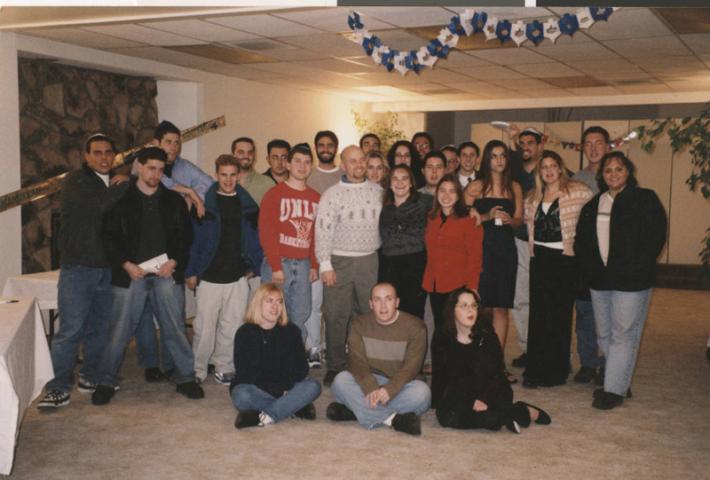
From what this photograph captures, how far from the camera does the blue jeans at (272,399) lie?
387 centimetres

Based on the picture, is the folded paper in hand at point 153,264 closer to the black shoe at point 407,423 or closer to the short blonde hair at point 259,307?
the short blonde hair at point 259,307

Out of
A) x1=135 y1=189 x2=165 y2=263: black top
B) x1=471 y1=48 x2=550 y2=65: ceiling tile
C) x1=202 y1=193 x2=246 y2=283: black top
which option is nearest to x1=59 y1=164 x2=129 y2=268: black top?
x1=135 y1=189 x2=165 y2=263: black top

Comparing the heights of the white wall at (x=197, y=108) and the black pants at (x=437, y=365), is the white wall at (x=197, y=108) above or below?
above

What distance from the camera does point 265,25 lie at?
5.61 metres

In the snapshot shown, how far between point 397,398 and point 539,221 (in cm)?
149

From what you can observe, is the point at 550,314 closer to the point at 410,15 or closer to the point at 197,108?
the point at 410,15

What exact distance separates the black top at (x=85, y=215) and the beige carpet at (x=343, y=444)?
0.84m

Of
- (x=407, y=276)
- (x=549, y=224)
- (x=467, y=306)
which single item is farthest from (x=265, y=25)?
(x=467, y=306)

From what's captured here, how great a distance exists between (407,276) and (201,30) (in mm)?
2695

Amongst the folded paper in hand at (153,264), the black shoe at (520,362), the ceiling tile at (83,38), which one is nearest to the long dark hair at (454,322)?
the black shoe at (520,362)

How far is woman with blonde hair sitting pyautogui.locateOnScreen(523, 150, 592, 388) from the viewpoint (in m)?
4.51

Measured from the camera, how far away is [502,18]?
5285 millimetres

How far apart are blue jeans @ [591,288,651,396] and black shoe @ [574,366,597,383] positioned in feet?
1.69

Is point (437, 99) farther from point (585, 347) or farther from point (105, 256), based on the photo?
point (105, 256)
